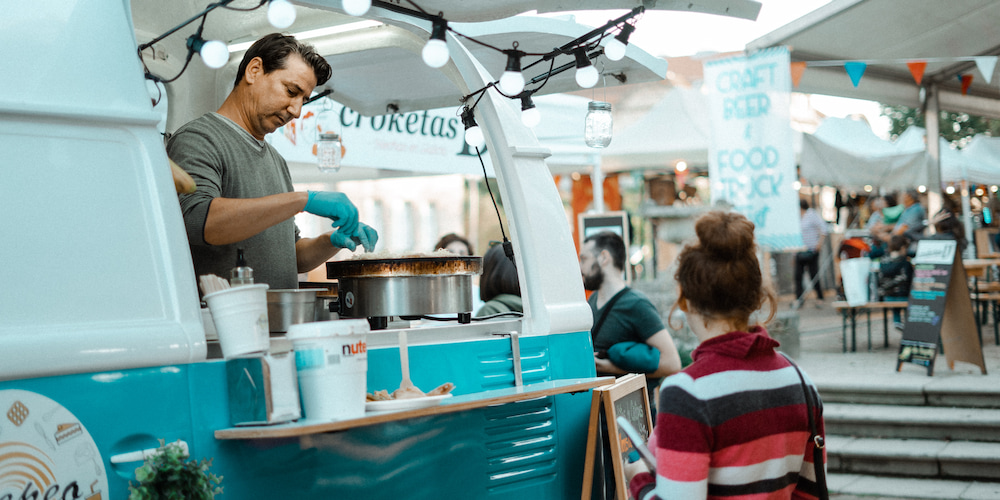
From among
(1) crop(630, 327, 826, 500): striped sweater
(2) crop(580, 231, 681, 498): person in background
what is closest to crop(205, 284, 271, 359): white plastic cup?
(1) crop(630, 327, 826, 500): striped sweater

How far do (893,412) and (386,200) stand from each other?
583 cm

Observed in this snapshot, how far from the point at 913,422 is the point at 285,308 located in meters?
5.82

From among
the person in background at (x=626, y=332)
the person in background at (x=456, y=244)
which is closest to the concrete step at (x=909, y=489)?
the person in background at (x=626, y=332)

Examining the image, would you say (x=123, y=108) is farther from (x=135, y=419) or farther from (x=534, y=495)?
(x=534, y=495)

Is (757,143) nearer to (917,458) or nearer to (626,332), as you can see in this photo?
(917,458)

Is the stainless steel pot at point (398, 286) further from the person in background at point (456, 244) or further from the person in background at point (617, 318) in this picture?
the person in background at point (456, 244)

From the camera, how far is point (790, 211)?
25.1 ft

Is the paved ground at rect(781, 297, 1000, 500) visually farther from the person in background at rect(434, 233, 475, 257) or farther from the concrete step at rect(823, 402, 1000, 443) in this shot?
the person in background at rect(434, 233, 475, 257)

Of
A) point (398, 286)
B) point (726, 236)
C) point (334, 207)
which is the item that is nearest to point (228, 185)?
point (334, 207)

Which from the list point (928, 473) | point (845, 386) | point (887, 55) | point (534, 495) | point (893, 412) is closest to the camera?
point (534, 495)

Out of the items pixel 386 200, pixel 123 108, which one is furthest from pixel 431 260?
pixel 386 200

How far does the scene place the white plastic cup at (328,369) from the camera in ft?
6.82

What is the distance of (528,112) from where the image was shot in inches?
133

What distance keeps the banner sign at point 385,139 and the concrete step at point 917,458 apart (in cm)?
399
